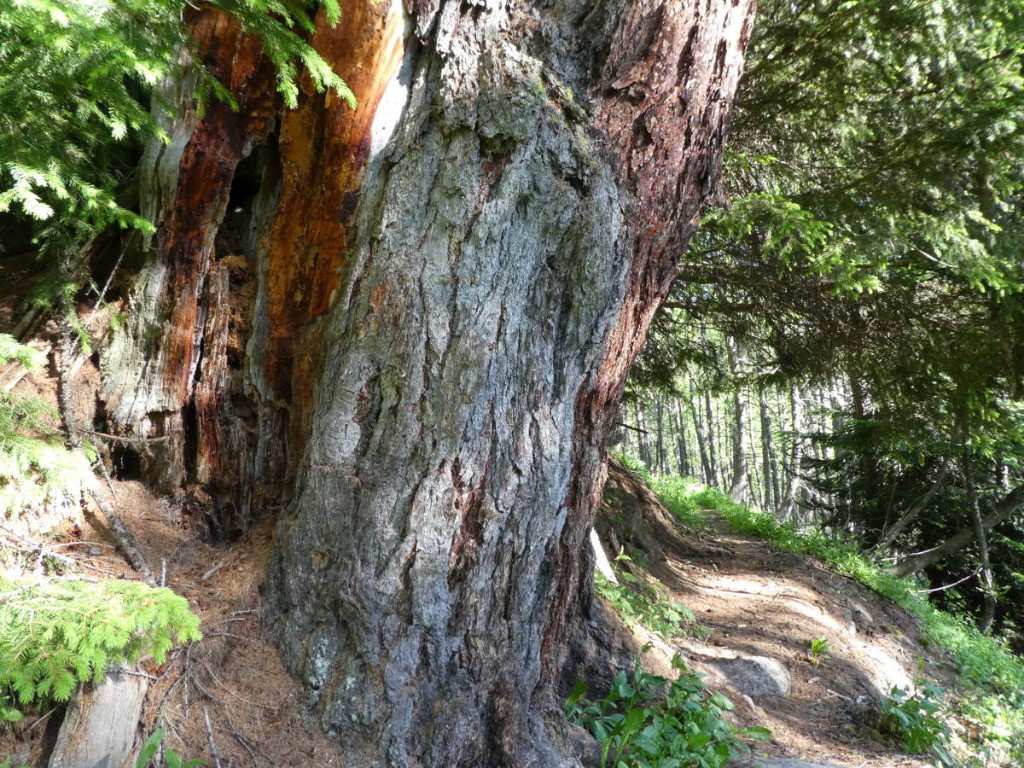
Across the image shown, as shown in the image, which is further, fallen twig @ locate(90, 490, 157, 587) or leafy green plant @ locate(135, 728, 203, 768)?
fallen twig @ locate(90, 490, 157, 587)

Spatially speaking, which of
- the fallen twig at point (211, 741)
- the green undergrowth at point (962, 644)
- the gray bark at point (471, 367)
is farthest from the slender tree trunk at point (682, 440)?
the fallen twig at point (211, 741)

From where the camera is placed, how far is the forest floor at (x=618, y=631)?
246 centimetres

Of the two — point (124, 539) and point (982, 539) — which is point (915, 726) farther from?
point (982, 539)

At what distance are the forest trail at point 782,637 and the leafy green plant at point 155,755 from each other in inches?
126

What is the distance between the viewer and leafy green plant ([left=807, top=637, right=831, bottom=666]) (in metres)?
5.99

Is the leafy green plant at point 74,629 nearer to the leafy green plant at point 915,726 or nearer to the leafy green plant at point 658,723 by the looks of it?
the leafy green plant at point 658,723

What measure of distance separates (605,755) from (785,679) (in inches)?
114

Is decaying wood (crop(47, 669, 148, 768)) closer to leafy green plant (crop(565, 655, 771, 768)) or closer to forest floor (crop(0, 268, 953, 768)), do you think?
forest floor (crop(0, 268, 953, 768))

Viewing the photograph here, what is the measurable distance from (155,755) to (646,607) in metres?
4.34

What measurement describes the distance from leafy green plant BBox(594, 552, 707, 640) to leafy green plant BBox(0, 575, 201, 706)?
3638 millimetres

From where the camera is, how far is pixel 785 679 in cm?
529

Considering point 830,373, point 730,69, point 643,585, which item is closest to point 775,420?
point 830,373

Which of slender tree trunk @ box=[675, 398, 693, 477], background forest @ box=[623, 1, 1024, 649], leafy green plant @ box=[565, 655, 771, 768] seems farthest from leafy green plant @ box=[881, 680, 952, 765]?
slender tree trunk @ box=[675, 398, 693, 477]

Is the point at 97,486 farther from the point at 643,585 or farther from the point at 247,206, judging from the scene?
the point at 643,585
